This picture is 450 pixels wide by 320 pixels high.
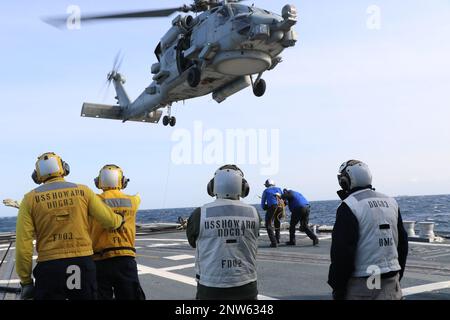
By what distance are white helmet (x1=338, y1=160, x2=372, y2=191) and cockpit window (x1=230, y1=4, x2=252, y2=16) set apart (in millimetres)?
10843

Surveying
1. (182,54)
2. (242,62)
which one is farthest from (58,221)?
(182,54)

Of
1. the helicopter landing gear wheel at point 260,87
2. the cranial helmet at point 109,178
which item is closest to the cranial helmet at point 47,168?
the cranial helmet at point 109,178

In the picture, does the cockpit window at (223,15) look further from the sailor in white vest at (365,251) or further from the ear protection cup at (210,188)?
the sailor in white vest at (365,251)

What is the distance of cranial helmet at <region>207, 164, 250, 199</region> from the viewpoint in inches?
150

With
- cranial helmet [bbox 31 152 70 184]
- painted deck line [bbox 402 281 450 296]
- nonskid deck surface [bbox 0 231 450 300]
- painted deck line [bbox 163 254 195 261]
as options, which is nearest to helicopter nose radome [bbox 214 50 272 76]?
nonskid deck surface [bbox 0 231 450 300]

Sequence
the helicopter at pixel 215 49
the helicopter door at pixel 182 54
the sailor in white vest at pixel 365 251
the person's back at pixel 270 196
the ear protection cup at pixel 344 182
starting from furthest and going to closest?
the helicopter door at pixel 182 54, the helicopter at pixel 215 49, the person's back at pixel 270 196, the ear protection cup at pixel 344 182, the sailor in white vest at pixel 365 251

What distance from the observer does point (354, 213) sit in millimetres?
3713

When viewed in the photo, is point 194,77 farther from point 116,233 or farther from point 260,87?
point 116,233

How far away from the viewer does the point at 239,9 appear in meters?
14.0

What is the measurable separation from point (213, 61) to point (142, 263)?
25.1 ft

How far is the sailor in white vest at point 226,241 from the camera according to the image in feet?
12.1

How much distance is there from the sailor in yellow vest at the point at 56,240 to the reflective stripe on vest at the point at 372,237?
8.42 feet
